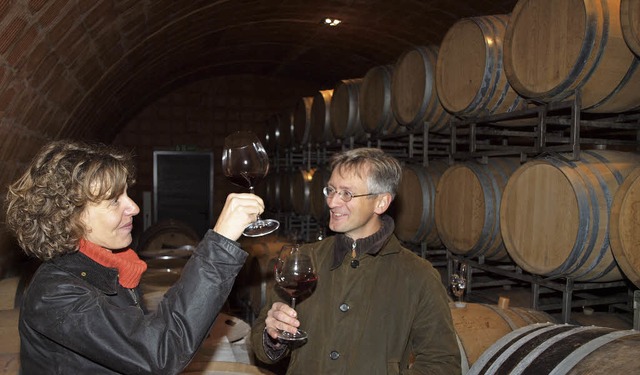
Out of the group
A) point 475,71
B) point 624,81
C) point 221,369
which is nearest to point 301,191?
point 475,71

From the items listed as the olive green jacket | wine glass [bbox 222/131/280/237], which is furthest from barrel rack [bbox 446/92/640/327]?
wine glass [bbox 222/131/280/237]

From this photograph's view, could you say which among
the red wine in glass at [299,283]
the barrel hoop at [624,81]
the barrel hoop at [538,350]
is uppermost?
the barrel hoop at [624,81]

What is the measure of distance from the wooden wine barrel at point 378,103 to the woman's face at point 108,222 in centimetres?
372

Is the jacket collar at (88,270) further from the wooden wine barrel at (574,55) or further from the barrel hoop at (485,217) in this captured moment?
the barrel hoop at (485,217)

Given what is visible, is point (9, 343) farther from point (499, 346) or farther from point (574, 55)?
point (574, 55)

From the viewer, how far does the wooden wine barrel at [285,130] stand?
8.44 m

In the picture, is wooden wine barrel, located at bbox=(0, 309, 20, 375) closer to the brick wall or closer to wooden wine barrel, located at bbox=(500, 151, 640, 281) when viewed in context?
wooden wine barrel, located at bbox=(500, 151, 640, 281)

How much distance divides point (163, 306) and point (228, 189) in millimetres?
10620

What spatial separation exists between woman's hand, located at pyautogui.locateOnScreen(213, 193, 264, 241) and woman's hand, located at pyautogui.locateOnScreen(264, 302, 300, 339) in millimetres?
527

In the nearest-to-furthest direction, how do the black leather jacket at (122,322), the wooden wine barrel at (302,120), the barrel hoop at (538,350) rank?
the black leather jacket at (122,322)
the barrel hoop at (538,350)
the wooden wine barrel at (302,120)

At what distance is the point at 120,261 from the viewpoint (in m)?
1.66

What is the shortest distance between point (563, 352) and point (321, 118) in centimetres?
528

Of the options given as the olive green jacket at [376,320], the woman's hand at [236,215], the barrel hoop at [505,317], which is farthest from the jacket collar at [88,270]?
the barrel hoop at [505,317]

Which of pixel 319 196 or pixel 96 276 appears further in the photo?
pixel 319 196
